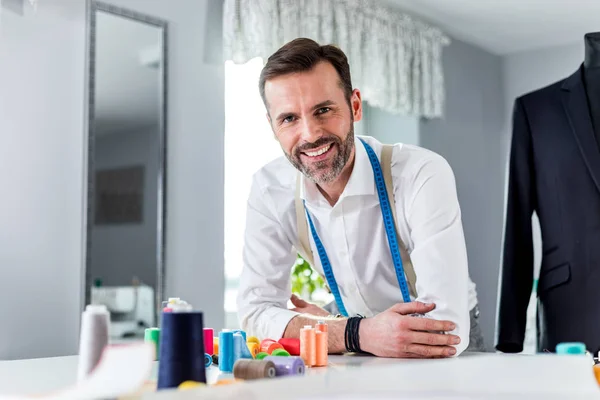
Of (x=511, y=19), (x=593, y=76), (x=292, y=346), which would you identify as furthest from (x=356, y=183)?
(x=511, y=19)

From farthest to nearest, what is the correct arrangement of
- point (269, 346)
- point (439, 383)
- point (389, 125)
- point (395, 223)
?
1. point (389, 125)
2. point (395, 223)
3. point (269, 346)
4. point (439, 383)

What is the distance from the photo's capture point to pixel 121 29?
2.98 m

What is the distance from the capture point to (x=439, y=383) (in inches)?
33.7

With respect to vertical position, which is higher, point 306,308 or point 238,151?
point 238,151

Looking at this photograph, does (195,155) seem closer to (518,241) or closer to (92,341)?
(518,241)

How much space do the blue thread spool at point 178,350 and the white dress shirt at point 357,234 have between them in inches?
29.3

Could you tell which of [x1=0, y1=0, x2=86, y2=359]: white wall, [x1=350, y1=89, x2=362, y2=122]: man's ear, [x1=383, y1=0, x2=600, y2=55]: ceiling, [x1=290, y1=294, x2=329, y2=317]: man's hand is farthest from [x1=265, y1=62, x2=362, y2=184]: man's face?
[x1=383, y1=0, x2=600, y2=55]: ceiling

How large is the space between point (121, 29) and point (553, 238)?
1909mm

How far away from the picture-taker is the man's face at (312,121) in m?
1.78

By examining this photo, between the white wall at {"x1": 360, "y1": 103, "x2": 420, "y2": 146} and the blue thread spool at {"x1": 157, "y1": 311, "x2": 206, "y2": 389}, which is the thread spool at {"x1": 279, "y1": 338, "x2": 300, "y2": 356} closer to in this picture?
the blue thread spool at {"x1": 157, "y1": 311, "x2": 206, "y2": 389}

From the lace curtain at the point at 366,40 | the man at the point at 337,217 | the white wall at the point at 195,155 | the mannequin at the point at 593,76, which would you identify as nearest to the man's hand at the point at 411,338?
the man at the point at 337,217

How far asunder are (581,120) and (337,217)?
0.86m

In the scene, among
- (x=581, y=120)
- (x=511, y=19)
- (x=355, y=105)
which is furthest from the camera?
(x=511, y=19)

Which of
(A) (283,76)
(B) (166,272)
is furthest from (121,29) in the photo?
(A) (283,76)
